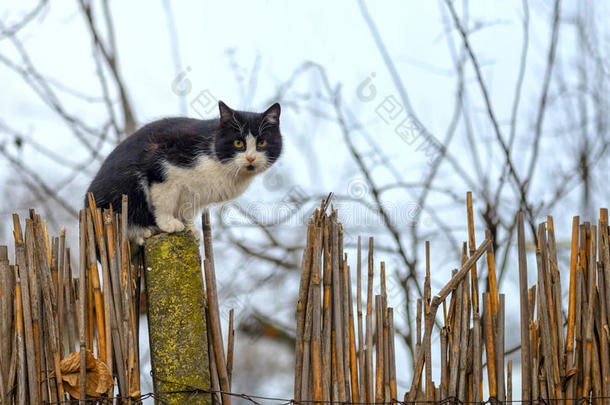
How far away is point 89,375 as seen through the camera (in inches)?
67.6

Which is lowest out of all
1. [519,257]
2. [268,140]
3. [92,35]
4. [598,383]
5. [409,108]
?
[598,383]

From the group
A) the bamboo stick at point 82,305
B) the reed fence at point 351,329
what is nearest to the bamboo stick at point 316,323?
the reed fence at point 351,329

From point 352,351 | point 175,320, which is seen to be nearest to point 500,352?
point 352,351

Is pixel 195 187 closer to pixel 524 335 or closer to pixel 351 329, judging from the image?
pixel 351 329

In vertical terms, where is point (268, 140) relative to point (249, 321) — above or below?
above

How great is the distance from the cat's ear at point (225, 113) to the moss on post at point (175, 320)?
2.32 ft

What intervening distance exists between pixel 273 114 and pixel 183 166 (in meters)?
0.45

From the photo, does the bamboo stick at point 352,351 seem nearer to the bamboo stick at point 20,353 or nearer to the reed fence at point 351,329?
the reed fence at point 351,329

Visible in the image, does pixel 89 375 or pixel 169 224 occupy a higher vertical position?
pixel 169 224

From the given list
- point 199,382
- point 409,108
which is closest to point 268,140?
point 199,382

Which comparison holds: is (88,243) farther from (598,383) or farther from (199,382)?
(598,383)

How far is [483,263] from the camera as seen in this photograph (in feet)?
13.7

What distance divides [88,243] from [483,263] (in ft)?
9.89

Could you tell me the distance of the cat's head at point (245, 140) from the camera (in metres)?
2.44
